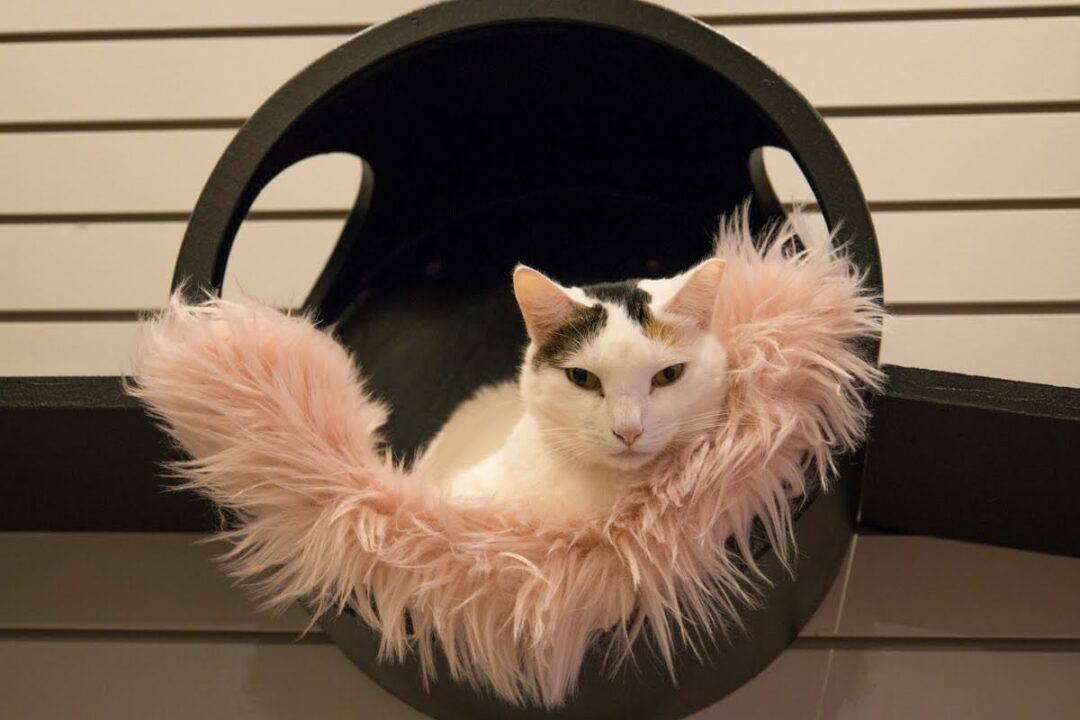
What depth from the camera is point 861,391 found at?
2.50ft

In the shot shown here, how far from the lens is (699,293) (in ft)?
2.51

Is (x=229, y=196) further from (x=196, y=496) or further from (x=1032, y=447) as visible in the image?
(x=1032, y=447)

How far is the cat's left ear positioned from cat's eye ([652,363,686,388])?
0.05 meters

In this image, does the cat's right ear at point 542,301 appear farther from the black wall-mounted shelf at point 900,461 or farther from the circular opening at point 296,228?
the circular opening at point 296,228

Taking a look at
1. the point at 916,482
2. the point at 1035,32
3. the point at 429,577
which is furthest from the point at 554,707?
the point at 1035,32

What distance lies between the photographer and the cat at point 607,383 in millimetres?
749

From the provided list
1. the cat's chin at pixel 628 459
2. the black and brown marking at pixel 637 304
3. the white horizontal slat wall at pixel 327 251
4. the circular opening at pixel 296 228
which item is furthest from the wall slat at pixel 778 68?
the cat's chin at pixel 628 459

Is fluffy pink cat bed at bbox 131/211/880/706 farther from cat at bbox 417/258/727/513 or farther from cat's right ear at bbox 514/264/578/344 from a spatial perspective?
cat's right ear at bbox 514/264/578/344

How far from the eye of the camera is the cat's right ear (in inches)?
30.1

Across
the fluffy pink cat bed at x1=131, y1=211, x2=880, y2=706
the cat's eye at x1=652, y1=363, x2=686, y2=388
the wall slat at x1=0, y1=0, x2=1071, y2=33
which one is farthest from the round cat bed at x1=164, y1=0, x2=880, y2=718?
the wall slat at x1=0, y1=0, x2=1071, y2=33

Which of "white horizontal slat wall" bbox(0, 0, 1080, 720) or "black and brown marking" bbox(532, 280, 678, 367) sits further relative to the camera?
"white horizontal slat wall" bbox(0, 0, 1080, 720)

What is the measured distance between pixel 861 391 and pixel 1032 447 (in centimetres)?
19

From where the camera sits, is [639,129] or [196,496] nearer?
[196,496]

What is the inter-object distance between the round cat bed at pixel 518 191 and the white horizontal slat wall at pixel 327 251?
15 centimetres
